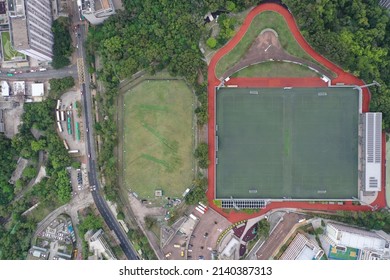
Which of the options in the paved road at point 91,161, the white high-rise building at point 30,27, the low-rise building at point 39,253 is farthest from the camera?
the paved road at point 91,161

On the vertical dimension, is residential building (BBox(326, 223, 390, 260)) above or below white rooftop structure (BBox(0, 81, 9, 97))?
below

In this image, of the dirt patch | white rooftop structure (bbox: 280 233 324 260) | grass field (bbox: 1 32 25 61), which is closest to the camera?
white rooftop structure (bbox: 280 233 324 260)

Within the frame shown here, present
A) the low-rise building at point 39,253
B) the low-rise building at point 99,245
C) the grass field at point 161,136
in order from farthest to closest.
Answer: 1. the low-rise building at point 39,253
2. the grass field at point 161,136
3. the low-rise building at point 99,245

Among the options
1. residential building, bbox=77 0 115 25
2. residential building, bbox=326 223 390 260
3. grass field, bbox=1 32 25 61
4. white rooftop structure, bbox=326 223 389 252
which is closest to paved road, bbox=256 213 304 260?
residential building, bbox=326 223 390 260

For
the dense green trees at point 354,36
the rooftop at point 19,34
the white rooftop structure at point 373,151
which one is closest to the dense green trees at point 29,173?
the rooftop at point 19,34

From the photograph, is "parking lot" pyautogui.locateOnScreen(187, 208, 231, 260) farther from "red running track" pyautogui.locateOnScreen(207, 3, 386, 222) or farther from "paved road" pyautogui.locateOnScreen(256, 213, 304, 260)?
"paved road" pyautogui.locateOnScreen(256, 213, 304, 260)

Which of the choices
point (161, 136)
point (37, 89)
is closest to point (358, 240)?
point (161, 136)

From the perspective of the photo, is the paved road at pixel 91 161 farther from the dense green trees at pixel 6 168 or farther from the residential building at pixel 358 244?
the residential building at pixel 358 244

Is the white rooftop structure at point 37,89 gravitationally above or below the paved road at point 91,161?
above
